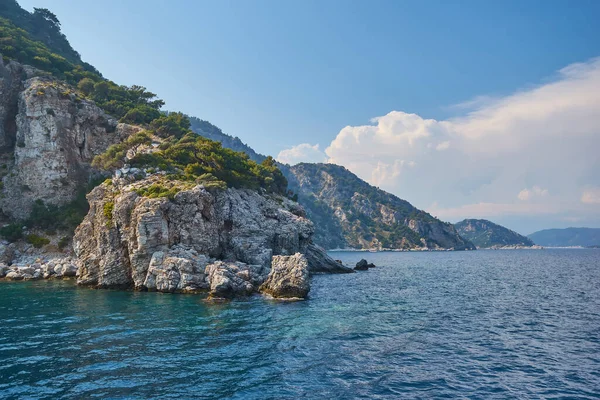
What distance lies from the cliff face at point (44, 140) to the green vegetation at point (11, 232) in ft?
15.2

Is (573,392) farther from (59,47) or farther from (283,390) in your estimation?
(59,47)

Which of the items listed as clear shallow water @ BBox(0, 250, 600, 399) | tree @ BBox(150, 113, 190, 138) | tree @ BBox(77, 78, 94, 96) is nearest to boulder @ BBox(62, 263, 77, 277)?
clear shallow water @ BBox(0, 250, 600, 399)

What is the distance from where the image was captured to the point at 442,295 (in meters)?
45.0

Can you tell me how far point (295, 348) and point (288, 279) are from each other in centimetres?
1811

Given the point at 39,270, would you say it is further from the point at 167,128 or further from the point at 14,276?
the point at 167,128

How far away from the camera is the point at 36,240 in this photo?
67688mm

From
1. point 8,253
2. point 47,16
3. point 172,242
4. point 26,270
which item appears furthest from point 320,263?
point 47,16

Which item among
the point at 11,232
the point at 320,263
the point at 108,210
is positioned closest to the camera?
the point at 108,210

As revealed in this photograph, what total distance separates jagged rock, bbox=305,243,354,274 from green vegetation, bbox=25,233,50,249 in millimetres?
51920

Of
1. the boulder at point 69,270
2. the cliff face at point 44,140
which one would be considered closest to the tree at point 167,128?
the cliff face at point 44,140

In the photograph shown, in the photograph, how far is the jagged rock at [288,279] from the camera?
40.2 meters

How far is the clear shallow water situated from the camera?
16.9 m

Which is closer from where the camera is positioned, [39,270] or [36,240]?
[39,270]

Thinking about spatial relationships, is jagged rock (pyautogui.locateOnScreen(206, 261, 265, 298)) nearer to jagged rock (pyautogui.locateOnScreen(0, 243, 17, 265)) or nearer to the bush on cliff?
the bush on cliff
